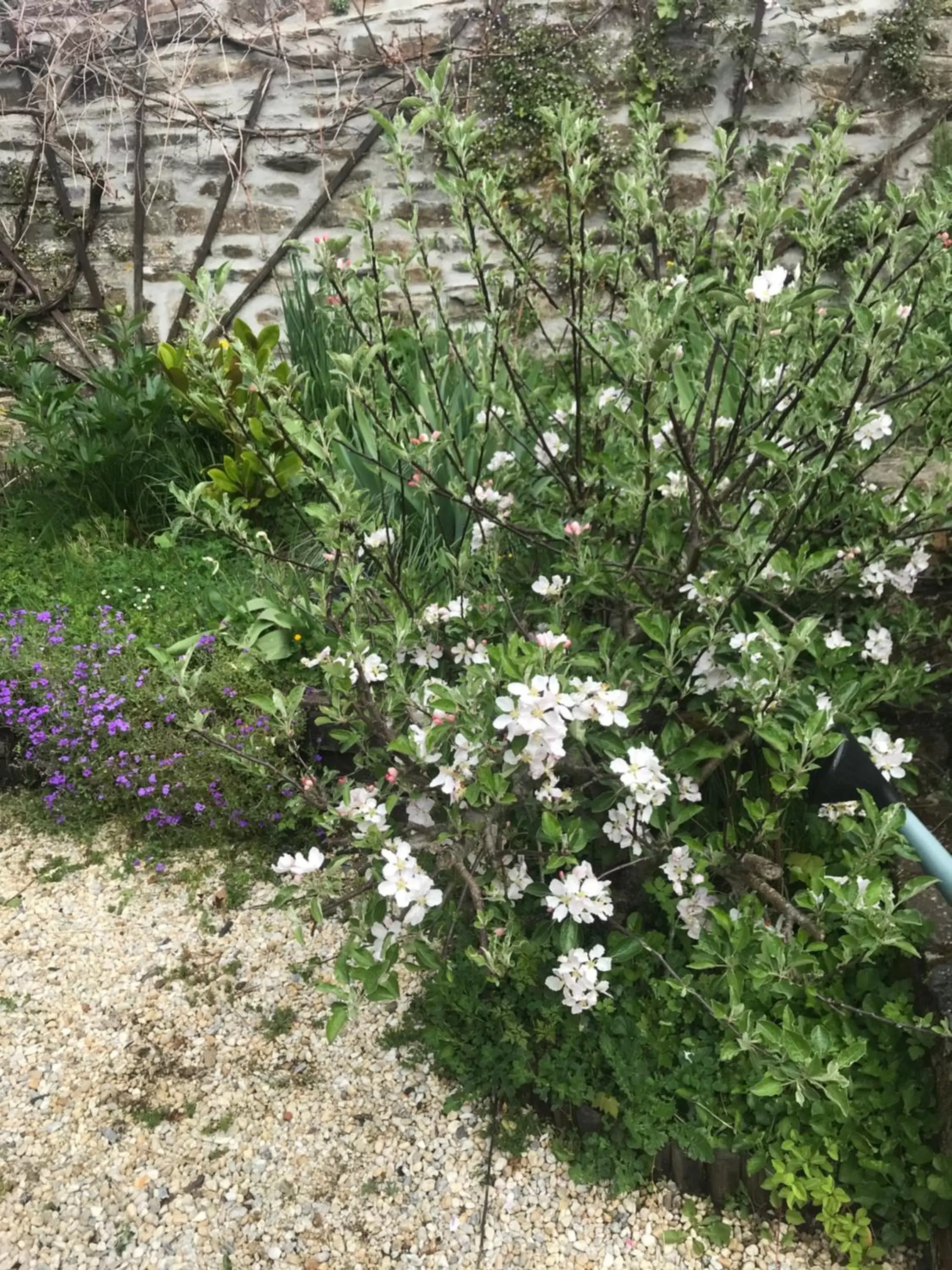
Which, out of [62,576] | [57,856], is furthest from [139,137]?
[57,856]

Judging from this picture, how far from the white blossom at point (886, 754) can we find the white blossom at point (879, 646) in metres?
0.23

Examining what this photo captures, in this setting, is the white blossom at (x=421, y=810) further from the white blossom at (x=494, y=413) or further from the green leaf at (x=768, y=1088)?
the white blossom at (x=494, y=413)

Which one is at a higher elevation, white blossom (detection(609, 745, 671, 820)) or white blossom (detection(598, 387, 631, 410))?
white blossom (detection(598, 387, 631, 410))

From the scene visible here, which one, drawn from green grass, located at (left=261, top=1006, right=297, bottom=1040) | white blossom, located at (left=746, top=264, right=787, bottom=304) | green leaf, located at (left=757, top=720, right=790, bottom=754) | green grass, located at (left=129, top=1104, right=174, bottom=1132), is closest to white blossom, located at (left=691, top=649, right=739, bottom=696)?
green leaf, located at (left=757, top=720, right=790, bottom=754)

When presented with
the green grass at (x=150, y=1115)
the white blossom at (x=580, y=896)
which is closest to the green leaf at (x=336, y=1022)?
the white blossom at (x=580, y=896)

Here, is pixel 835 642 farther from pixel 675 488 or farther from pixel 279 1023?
pixel 279 1023

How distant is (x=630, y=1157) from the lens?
175 cm

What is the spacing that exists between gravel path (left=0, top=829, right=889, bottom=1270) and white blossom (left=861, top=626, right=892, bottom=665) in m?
1.27

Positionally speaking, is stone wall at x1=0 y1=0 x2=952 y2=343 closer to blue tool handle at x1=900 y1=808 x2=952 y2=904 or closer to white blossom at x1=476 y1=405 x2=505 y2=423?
white blossom at x1=476 y1=405 x2=505 y2=423

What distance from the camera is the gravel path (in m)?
1.73

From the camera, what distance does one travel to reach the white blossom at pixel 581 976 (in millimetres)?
1576

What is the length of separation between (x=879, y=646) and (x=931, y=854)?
0.55 meters

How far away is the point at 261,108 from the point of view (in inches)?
169

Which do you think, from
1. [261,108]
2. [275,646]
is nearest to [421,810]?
[275,646]
